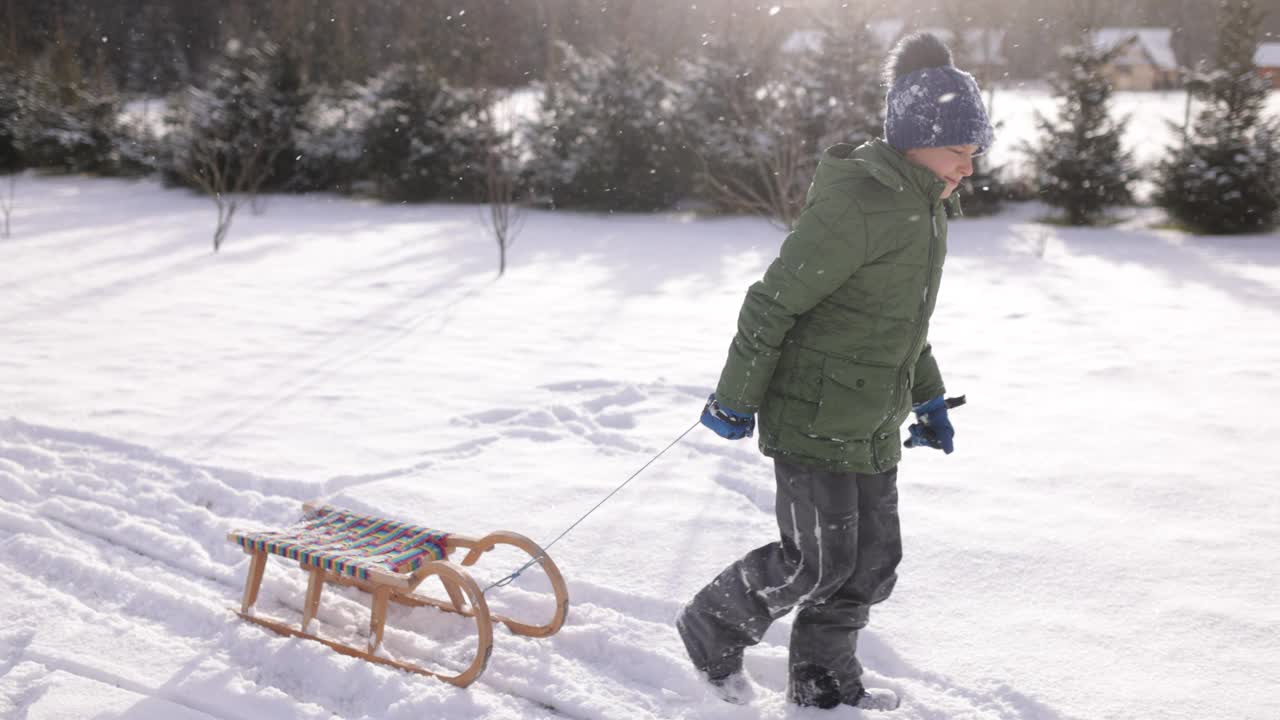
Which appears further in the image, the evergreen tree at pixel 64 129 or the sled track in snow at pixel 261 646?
the evergreen tree at pixel 64 129

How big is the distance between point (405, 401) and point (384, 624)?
8.17 ft

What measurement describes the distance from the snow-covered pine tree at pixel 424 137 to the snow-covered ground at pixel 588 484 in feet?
17.3

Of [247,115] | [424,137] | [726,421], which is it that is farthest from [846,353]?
[247,115]

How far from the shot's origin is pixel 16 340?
6.46 meters

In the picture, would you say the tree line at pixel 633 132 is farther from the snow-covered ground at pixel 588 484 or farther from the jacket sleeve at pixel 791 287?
the jacket sleeve at pixel 791 287

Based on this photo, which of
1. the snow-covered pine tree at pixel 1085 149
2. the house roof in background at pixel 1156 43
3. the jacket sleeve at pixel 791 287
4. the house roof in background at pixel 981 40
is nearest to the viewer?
the jacket sleeve at pixel 791 287

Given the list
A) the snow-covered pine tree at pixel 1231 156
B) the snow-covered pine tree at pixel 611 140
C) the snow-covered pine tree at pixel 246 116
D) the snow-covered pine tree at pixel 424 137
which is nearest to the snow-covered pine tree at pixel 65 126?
the snow-covered pine tree at pixel 246 116

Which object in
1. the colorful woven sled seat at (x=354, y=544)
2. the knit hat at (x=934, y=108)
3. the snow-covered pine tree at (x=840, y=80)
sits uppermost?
the snow-covered pine tree at (x=840, y=80)

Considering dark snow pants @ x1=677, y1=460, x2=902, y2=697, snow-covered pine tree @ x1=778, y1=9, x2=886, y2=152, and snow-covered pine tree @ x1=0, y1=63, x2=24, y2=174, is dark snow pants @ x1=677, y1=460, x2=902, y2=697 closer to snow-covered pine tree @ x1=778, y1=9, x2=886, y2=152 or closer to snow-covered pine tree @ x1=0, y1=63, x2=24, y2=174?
snow-covered pine tree @ x1=778, y1=9, x2=886, y2=152

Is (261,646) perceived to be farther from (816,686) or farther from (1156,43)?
(1156,43)

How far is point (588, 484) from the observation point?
164 inches

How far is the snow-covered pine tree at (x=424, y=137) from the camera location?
44.0ft

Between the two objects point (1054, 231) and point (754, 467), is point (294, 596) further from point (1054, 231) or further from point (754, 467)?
point (1054, 231)

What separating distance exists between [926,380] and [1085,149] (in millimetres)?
9875
